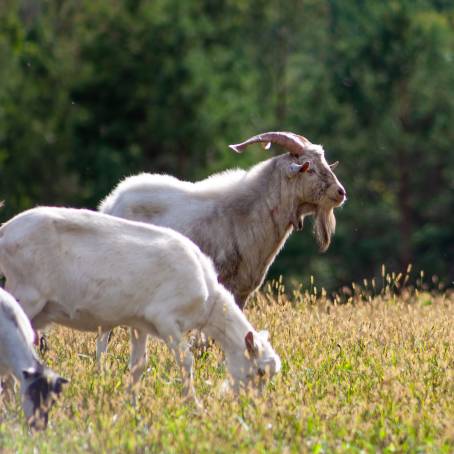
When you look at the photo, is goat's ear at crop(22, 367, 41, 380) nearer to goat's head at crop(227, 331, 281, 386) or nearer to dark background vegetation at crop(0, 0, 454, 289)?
goat's head at crop(227, 331, 281, 386)

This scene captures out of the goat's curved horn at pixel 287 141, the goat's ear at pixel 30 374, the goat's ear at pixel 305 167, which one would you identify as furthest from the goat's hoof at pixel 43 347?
the goat's ear at pixel 305 167

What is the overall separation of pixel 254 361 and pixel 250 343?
18 centimetres

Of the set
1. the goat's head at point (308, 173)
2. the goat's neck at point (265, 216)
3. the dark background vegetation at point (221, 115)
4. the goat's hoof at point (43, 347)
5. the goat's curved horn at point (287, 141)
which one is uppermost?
the goat's curved horn at point (287, 141)

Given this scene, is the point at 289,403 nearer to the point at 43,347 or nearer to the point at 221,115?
the point at 43,347

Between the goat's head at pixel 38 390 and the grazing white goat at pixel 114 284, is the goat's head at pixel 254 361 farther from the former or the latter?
the goat's head at pixel 38 390

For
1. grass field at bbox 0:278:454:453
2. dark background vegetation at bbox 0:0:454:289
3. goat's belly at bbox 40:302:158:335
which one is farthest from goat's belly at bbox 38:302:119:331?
dark background vegetation at bbox 0:0:454:289

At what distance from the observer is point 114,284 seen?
26.8ft

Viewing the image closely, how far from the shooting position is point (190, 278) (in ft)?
27.1

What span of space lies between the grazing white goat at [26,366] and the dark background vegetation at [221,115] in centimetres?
2408

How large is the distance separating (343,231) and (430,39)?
6.86 metres

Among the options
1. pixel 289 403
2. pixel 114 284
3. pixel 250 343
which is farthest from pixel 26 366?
pixel 250 343

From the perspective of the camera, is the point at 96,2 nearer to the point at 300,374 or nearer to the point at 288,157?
the point at 288,157

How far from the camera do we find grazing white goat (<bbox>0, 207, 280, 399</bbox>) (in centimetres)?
811

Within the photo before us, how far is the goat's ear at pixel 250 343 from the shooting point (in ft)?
26.2
